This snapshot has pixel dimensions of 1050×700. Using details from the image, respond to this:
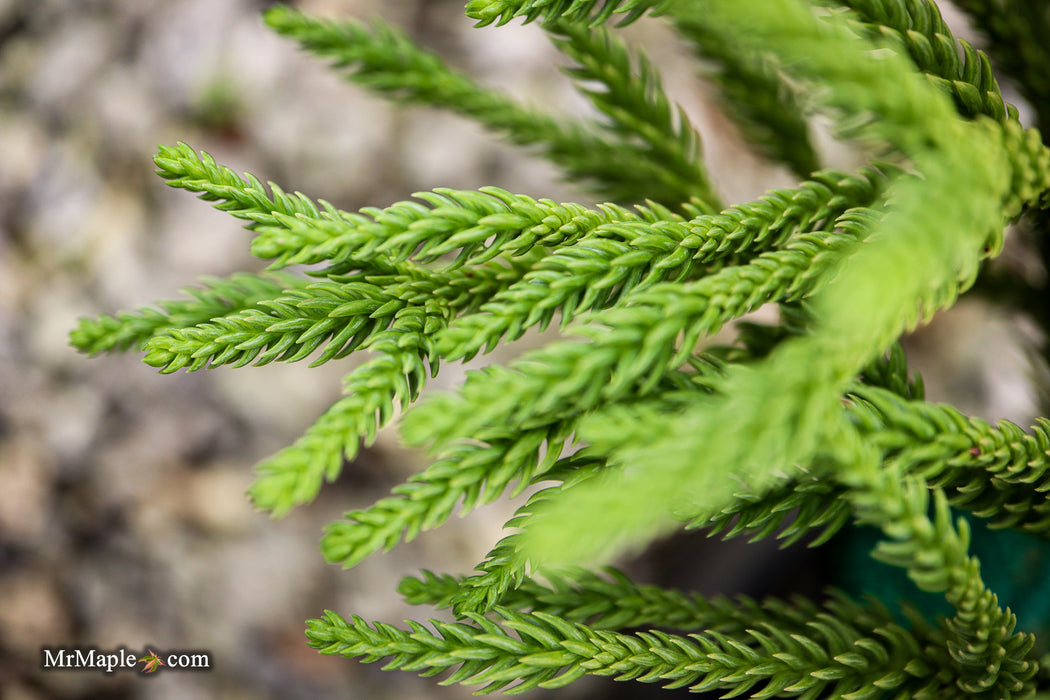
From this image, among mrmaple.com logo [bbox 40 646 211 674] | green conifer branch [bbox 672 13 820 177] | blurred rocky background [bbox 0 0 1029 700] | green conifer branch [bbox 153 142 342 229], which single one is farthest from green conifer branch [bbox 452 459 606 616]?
mrmaple.com logo [bbox 40 646 211 674]

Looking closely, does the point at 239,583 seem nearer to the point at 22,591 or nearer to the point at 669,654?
the point at 22,591

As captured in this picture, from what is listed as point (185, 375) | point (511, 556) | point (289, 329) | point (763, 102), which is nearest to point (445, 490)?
point (511, 556)

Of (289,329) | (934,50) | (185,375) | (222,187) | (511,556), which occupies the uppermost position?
(934,50)

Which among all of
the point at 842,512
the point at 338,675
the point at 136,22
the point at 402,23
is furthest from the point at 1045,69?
the point at 136,22

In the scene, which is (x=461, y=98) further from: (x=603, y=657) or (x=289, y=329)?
(x=603, y=657)

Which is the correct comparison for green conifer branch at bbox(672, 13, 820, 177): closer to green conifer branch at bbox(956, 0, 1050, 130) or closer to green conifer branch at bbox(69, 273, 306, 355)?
green conifer branch at bbox(956, 0, 1050, 130)

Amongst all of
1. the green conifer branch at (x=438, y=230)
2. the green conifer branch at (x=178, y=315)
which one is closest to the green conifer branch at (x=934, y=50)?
the green conifer branch at (x=438, y=230)
